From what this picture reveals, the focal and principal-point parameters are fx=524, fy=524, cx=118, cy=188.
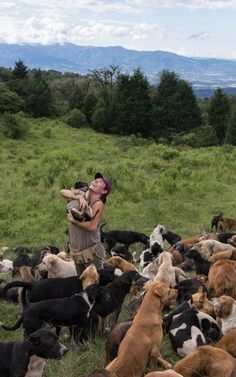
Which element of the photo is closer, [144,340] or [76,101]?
[144,340]

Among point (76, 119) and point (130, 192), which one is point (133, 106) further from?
point (130, 192)

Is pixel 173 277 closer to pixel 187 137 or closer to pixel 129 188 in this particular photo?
pixel 129 188

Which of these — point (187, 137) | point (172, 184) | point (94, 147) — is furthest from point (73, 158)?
point (187, 137)

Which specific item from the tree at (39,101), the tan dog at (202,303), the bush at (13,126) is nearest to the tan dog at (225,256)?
the tan dog at (202,303)

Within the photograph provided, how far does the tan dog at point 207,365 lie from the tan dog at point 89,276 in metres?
2.14

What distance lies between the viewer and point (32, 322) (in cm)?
623

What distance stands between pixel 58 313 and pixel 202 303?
6.49 ft

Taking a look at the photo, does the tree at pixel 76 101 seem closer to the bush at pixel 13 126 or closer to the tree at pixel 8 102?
the tree at pixel 8 102

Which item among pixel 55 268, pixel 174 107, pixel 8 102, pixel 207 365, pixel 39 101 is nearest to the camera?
pixel 207 365

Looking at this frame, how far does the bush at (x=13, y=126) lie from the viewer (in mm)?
31453

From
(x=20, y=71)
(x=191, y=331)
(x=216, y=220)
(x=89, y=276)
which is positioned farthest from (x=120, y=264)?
(x=20, y=71)

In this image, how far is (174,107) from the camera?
46.3 meters

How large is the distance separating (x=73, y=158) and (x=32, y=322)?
15161 mm

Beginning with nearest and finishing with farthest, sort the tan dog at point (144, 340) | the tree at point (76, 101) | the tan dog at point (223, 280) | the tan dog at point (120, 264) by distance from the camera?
the tan dog at point (144, 340) → the tan dog at point (223, 280) → the tan dog at point (120, 264) → the tree at point (76, 101)
